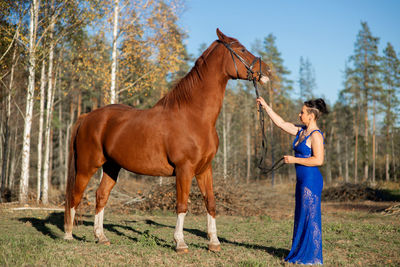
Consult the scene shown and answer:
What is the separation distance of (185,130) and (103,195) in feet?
6.95

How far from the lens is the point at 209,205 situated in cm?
510

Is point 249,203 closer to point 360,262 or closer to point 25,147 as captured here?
point 360,262

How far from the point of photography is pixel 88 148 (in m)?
5.72

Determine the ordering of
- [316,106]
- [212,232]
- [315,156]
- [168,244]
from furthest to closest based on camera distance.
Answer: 1. [168,244]
2. [212,232]
3. [316,106]
4. [315,156]

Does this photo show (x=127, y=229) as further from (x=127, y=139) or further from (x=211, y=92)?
(x=211, y=92)

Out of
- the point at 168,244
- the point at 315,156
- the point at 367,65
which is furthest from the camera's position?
the point at 367,65

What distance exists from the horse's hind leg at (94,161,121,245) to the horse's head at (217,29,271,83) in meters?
2.79

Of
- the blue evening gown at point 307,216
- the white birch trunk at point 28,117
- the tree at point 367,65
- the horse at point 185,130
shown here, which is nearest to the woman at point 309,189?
the blue evening gown at point 307,216

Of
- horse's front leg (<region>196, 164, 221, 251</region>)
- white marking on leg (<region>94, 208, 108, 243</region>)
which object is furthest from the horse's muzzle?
white marking on leg (<region>94, 208, 108, 243</region>)

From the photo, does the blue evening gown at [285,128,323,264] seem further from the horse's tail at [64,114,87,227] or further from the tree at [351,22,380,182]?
the tree at [351,22,380,182]

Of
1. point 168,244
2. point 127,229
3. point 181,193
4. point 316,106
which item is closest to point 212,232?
point 181,193

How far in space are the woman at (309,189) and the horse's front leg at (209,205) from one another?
1.13m

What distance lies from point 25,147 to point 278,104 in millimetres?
29389

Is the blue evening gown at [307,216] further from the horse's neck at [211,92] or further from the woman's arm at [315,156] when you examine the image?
the horse's neck at [211,92]
